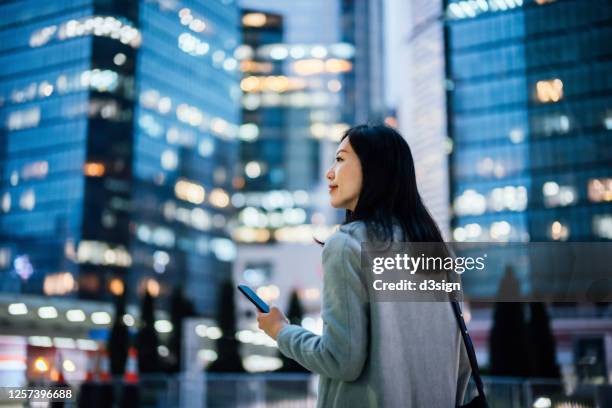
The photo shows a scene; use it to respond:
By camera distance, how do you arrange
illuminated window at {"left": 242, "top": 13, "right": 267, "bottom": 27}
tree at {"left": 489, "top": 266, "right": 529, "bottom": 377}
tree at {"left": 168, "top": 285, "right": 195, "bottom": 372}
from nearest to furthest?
tree at {"left": 489, "top": 266, "right": 529, "bottom": 377} < tree at {"left": 168, "top": 285, "right": 195, "bottom": 372} < illuminated window at {"left": 242, "top": 13, "right": 267, "bottom": 27}

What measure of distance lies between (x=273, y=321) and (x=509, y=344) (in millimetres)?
13925

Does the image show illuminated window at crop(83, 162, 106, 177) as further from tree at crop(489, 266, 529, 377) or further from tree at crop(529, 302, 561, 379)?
tree at crop(529, 302, 561, 379)

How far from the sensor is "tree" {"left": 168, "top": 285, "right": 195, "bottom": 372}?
22.2 m

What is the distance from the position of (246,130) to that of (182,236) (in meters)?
27.3

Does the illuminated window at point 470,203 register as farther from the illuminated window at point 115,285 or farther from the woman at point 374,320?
the woman at point 374,320

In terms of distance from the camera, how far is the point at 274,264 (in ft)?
185

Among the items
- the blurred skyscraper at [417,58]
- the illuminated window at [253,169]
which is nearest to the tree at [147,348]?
the blurred skyscraper at [417,58]

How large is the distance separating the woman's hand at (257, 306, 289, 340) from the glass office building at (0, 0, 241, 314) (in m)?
39.7

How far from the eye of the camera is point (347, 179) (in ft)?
5.97

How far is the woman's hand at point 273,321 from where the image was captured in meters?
1.74

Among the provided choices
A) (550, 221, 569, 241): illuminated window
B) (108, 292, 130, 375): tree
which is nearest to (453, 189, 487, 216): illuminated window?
(550, 221, 569, 241): illuminated window

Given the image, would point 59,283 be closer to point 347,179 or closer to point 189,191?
point 189,191

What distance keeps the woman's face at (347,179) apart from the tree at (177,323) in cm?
2070

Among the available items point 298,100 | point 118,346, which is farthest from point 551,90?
point 298,100
